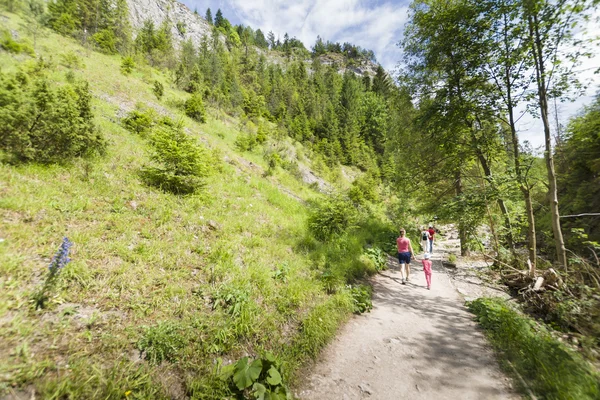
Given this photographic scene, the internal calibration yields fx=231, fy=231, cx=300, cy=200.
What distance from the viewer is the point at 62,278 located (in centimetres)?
352

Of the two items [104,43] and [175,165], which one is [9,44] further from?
[104,43]

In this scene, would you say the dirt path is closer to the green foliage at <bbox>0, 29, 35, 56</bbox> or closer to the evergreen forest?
the evergreen forest

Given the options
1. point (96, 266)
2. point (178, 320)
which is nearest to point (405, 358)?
point (178, 320)

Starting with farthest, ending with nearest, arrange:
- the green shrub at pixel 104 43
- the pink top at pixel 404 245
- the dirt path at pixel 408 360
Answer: the green shrub at pixel 104 43
the pink top at pixel 404 245
the dirt path at pixel 408 360

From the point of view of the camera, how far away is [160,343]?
3178 millimetres

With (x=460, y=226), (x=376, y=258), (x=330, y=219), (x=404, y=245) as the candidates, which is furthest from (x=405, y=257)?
(x=460, y=226)

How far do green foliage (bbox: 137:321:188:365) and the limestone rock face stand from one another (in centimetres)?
7983

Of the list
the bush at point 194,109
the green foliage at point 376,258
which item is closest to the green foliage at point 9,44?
the bush at point 194,109

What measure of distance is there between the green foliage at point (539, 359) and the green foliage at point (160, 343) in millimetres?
4984

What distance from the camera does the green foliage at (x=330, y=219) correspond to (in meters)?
8.98

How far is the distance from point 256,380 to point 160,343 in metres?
1.41

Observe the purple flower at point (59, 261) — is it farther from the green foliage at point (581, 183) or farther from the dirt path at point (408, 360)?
the green foliage at point (581, 183)

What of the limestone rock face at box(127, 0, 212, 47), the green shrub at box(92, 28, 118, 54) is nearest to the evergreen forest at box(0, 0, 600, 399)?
the green shrub at box(92, 28, 118, 54)

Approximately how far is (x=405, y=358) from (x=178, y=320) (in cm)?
402
